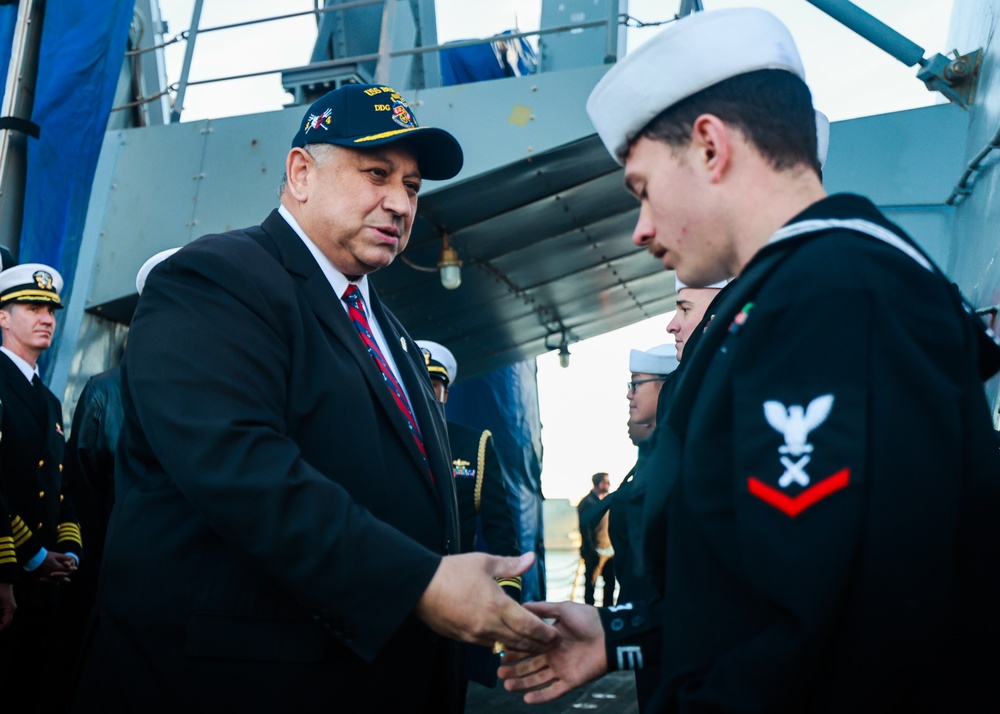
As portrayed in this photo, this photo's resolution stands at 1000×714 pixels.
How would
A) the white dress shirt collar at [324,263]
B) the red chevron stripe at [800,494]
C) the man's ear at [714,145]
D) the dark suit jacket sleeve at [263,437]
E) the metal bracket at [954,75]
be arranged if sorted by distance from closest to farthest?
the red chevron stripe at [800,494] → the man's ear at [714,145] → the dark suit jacket sleeve at [263,437] → the white dress shirt collar at [324,263] → the metal bracket at [954,75]

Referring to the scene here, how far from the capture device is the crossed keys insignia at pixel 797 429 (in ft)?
3.34

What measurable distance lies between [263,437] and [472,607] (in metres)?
0.48

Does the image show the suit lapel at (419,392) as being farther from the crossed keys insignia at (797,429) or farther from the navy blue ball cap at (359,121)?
the crossed keys insignia at (797,429)

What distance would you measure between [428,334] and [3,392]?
495cm

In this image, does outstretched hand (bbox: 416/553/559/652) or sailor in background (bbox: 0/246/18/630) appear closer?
outstretched hand (bbox: 416/553/559/652)

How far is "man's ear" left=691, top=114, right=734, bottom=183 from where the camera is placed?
128 centimetres

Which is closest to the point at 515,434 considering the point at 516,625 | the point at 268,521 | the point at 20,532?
the point at 20,532

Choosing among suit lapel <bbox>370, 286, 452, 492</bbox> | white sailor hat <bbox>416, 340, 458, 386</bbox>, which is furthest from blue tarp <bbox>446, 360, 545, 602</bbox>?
suit lapel <bbox>370, 286, 452, 492</bbox>

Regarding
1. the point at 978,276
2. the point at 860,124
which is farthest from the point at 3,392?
the point at 860,124

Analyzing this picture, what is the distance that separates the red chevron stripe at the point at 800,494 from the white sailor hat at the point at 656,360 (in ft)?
11.4

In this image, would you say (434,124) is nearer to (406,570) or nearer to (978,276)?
(978,276)

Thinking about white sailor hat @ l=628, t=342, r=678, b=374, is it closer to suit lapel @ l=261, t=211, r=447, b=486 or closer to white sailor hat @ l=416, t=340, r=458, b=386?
white sailor hat @ l=416, t=340, r=458, b=386

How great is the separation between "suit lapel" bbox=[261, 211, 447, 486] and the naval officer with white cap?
2.33ft

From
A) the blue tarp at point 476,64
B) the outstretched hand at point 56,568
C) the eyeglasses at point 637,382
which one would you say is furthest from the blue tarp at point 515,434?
the outstretched hand at point 56,568
